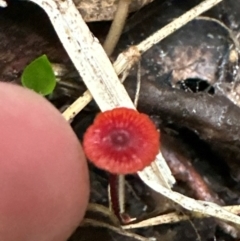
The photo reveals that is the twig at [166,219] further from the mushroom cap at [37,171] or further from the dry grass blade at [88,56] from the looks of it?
the mushroom cap at [37,171]

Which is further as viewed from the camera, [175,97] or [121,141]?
[175,97]

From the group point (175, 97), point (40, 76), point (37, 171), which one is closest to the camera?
point (37, 171)

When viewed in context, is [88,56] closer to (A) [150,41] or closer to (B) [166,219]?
(A) [150,41]

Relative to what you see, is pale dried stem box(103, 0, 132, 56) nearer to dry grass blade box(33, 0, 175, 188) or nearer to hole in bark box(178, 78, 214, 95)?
dry grass blade box(33, 0, 175, 188)

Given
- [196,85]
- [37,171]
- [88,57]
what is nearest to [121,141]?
[37,171]

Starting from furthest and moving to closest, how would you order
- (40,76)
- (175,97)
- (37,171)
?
(175,97)
(40,76)
(37,171)

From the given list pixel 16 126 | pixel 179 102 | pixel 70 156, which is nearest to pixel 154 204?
pixel 179 102
